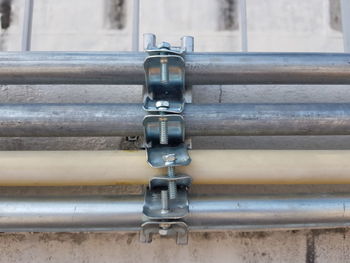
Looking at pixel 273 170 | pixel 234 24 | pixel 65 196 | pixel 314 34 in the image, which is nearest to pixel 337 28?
pixel 314 34

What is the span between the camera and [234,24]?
47.2 inches

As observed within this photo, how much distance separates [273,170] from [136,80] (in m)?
0.40

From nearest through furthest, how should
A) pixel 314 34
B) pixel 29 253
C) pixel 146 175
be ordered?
1. pixel 146 175
2. pixel 29 253
3. pixel 314 34

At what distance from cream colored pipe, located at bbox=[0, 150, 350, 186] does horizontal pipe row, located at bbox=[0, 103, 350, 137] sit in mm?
52

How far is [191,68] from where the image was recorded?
35.0 inches

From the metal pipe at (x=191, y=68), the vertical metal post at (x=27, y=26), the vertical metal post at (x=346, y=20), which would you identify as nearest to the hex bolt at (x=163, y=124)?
the metal pipe at (x=191, y=68)

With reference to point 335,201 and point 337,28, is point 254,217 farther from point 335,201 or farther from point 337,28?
point 337,28

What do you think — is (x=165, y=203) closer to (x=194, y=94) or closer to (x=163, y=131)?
(x=163, y=131)

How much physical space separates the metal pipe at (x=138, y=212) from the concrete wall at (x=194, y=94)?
0.11 m

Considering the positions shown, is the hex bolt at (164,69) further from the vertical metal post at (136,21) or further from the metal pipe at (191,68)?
the vertical metal post at (136,21)

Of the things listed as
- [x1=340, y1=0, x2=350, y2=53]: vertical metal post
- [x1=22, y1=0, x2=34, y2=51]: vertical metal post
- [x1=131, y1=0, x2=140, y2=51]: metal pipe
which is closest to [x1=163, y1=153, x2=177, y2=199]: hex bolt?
[x1=131, y1=0, x2=140, y2=51]: metal pipe

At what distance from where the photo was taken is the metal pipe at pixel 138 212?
85 cm

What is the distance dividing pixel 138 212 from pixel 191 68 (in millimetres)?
363

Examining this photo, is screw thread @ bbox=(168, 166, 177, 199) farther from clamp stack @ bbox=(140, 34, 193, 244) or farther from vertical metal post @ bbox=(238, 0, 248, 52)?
vertical metal post @ bbox=(238, 0, 248, 52)
